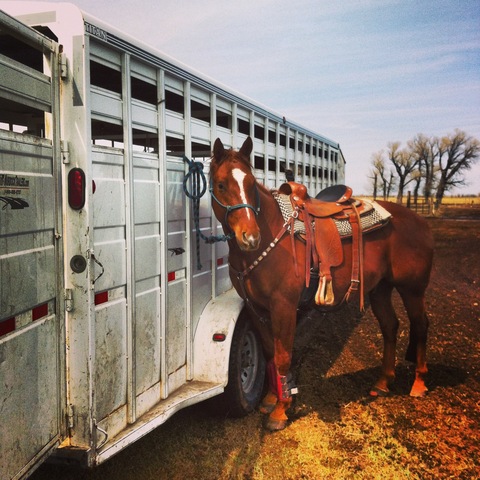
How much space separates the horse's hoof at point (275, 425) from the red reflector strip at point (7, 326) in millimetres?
2582

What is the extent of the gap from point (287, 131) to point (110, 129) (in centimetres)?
218

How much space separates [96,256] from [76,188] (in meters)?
0.41

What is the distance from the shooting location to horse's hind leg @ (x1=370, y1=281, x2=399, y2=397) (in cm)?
489

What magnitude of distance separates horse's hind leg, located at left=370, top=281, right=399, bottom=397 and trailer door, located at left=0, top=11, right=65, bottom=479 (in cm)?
345

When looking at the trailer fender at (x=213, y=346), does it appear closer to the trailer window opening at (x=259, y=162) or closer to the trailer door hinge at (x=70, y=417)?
the trailer door hinge at (x=70, y=417)

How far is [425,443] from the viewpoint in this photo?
3832 millimetres

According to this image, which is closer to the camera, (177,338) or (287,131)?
(177,338)

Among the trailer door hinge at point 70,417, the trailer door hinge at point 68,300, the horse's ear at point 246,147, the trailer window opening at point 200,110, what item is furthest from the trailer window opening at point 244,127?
the trailer door hinge at point 70,417

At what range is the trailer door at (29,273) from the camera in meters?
2.13

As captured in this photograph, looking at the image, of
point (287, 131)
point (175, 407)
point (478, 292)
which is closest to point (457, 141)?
point (478, 292)

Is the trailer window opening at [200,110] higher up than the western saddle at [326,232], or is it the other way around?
the trailer window opening at [200,110]

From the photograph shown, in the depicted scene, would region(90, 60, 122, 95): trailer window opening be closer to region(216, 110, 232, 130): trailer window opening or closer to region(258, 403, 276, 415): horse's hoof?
region(216, 110, 232, 130): trailer window opening

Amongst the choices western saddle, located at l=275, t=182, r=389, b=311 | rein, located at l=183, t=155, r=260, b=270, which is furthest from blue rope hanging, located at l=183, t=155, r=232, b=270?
western saddle, located at l=275, t=182, r=389, b=311

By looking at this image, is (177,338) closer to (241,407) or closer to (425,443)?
(241,407)
